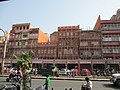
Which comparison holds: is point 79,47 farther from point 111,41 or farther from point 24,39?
point 24,39

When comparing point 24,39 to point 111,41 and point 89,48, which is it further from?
point 111,41

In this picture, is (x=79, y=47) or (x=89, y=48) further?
(x=79, y=47)

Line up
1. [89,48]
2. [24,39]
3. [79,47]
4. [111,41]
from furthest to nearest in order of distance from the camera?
[24,39]
[79,47]
[89,48]
[111,41]

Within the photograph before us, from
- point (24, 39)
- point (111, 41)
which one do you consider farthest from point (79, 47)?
point (24, 39)

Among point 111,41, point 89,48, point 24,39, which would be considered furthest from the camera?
point 24,39

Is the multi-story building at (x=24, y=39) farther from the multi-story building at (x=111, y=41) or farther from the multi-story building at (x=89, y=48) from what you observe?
the multi-story building at (x=111, y=41)

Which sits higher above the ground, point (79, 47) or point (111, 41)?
point (111, 41)

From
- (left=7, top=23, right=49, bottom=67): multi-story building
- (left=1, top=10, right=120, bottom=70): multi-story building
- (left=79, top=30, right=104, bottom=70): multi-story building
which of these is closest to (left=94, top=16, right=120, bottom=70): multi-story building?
(left=1, top=10, right=120, bottom=70): multi-story building

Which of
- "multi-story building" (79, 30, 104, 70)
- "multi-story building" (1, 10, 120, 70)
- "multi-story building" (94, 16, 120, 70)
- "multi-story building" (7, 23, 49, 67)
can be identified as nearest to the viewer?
"multi-story building" (94, 16, 120, 70)

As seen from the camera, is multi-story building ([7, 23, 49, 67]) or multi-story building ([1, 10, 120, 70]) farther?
multi-story building ([7, 23, 49, 67])

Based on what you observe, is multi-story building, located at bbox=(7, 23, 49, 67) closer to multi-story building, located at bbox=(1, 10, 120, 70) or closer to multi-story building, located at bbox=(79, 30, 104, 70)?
multi-story building, located at bbox=(1, 10, 120, 70)

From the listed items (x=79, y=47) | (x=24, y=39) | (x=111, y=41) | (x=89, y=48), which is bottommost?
(x=89, y=48)

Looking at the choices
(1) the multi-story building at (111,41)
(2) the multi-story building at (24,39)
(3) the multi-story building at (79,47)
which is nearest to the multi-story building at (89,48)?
(3) the multi-story building at (79,47)

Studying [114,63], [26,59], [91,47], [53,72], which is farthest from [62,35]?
[26,59]
